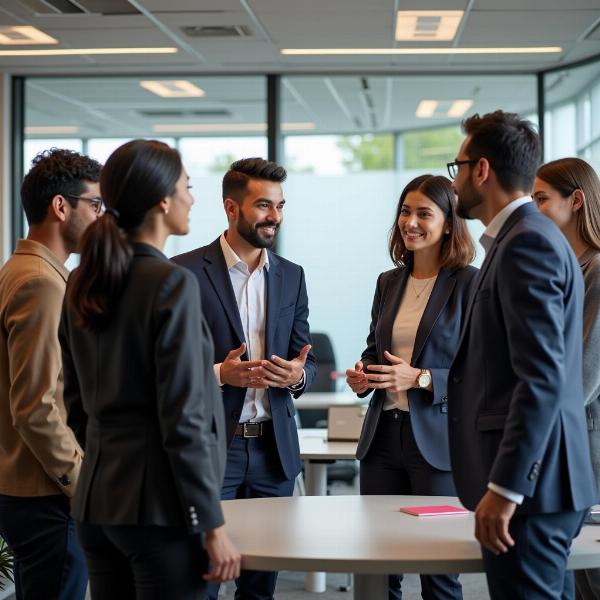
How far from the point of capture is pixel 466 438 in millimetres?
2115

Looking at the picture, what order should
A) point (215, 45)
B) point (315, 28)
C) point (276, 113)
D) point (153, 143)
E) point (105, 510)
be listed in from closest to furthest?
1. point (105, 510)
2. point (153, 143)
3. point (315, 28)
4. point (215, 45)
5. point (276, 113)

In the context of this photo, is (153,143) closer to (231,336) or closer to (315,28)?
(231,336)

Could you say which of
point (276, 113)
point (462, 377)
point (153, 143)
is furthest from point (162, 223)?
point (276, 113)

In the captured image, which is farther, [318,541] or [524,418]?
[318,541]

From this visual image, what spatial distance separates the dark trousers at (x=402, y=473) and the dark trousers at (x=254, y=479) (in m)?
0.30

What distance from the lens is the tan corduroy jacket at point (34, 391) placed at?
7.97 feet

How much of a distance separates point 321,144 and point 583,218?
4.50 meters

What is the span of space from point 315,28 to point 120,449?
4.59 m

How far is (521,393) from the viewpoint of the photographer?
1.90 meters

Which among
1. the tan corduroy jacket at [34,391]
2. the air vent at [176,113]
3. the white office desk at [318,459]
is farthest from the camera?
the air vent at [176,113]

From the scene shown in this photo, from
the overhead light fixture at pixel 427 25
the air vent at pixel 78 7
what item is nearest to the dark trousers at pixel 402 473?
the overhead light fixture at pixel 427 25

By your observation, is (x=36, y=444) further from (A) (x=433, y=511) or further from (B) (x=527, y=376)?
(B) (x=527, y=376)

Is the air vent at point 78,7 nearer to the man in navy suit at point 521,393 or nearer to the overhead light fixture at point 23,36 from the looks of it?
the overhead light fixture at point 23,36

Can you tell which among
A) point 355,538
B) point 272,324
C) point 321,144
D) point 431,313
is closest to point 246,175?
point 272,324
